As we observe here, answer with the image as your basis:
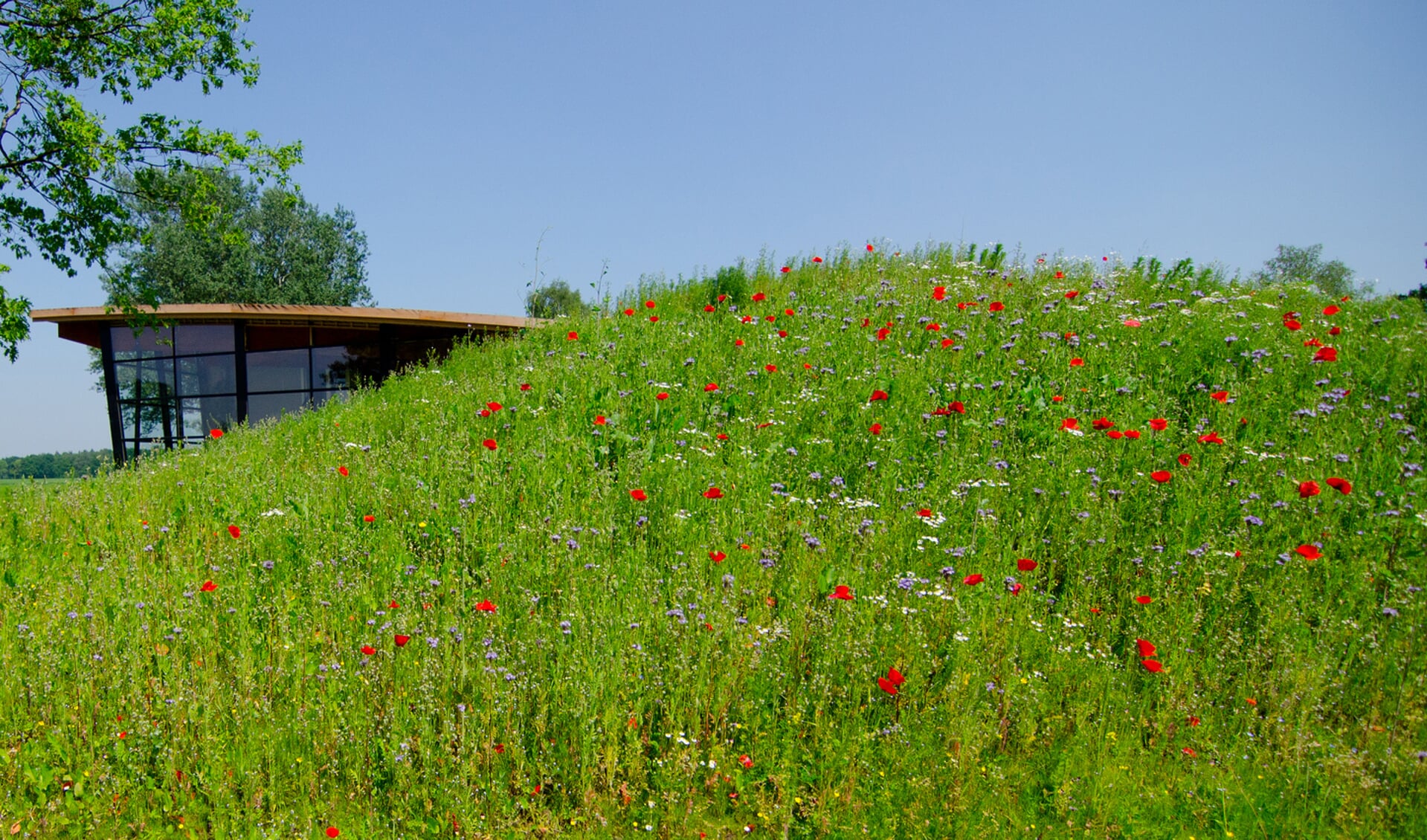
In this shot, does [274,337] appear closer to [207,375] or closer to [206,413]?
[207,375]

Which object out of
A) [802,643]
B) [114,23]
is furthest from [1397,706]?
[114,23]

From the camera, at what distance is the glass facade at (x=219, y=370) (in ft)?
56.0

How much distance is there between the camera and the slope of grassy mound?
139 inches

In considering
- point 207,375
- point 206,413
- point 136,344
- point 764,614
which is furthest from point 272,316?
point 764,614

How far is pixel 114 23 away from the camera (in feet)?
47.9

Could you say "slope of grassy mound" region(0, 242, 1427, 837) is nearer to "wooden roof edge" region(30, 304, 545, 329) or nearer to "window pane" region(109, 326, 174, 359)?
"wooden roof edge" region(30, 304, 545, 329)

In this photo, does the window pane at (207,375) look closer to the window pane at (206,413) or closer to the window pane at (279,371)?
the window pane at (206,413)

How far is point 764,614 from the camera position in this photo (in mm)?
4445

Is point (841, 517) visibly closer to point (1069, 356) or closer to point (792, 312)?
point (1069, 356)

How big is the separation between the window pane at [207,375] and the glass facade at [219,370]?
0.05 ft

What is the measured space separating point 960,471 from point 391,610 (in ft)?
13.5

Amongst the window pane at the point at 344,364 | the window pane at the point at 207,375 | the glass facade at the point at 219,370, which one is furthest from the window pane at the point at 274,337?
the window pane at the point at 207,375

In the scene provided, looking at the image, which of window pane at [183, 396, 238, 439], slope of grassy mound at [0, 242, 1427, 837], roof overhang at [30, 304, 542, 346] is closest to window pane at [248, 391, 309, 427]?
window pane at [183, 396, 238, 439]

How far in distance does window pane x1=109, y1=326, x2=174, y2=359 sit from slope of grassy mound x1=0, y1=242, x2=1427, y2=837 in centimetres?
1107
